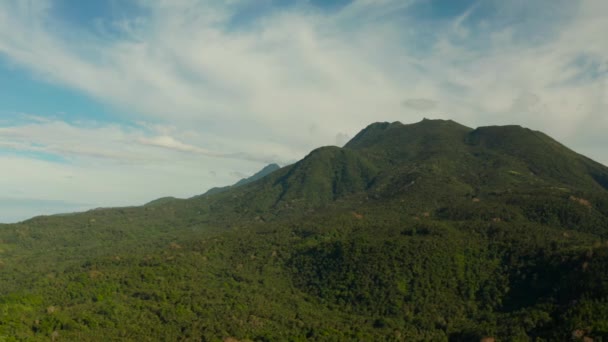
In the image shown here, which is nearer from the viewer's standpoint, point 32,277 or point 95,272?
point 95,272

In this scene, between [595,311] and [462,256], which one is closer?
[595,311]

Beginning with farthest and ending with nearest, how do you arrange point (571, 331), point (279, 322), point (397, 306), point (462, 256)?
point (462, 256)
point (397, 306)
point (279, 322)
point (571, 331)

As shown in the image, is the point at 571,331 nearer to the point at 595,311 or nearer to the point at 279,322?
the point at 595,311

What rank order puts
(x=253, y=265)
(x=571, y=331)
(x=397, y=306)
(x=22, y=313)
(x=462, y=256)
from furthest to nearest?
(x=253, y=265)
(x=462, y=256)
(x=397, y=306)
(x=22, y=313)
(x=571, y=331)

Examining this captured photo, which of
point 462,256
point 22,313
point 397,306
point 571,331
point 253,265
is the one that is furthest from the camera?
point 253,265

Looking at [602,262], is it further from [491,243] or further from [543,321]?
[491,243]

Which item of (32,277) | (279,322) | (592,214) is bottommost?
(279,322)

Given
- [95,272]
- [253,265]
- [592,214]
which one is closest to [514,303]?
[592,214]

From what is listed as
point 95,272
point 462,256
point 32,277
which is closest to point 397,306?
point 462,256

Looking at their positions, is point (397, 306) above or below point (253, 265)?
below
